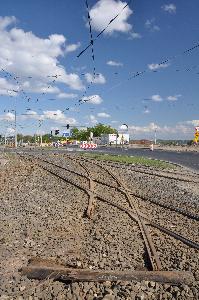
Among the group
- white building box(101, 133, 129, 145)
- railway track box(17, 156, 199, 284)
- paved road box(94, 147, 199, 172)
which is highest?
white building box(101, 133, 129, 145)

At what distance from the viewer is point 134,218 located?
1034 centimetres

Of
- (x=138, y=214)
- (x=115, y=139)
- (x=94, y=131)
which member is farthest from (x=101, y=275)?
(x=94, y=131)

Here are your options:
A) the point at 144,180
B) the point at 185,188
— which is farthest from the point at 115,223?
the point at 144,180

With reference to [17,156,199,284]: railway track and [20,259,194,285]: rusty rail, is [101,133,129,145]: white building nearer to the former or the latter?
[17,156,199,284]: railway track

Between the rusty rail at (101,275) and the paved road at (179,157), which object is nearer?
the rusty rail at (101,275)

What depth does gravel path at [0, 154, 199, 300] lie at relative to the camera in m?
5.98

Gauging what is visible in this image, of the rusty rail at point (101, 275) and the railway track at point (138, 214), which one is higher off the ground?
the railway track at point (138, 214)

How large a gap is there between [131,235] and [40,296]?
337 cm

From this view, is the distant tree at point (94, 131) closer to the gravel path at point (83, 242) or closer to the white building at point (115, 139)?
the white building at point (115, 139)

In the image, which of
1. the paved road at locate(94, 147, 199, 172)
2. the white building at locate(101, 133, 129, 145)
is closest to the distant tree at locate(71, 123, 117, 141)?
the white building at locate(101, 133, 129, 145)

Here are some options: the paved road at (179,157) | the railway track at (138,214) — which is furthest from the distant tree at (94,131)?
the railway track at (138,214)

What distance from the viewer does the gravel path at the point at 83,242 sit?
5977 mm

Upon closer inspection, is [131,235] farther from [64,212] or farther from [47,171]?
[47,171]

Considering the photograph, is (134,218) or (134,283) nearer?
(134,283)
